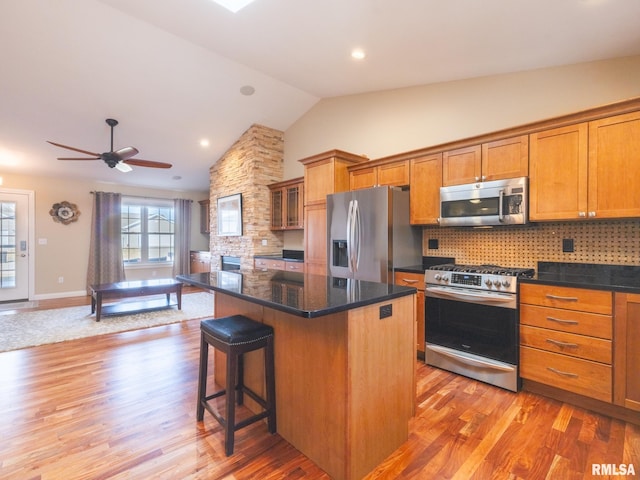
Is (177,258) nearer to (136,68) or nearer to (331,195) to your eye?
(136,68)

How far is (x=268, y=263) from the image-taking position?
17.1 ft

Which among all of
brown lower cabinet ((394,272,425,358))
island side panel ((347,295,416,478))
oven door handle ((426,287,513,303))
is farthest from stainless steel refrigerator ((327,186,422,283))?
island side panel ((347,295,416,478))

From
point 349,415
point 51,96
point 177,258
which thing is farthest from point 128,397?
point 177,258

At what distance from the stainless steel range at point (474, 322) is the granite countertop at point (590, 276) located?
0.19 meters

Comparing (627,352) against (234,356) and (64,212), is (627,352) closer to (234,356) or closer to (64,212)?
(234,356)

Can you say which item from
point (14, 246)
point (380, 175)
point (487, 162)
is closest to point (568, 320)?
point (487, 162)

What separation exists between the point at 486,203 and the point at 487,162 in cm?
39

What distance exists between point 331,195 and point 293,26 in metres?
1.77

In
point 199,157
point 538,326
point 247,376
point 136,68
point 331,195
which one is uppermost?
point 136,68

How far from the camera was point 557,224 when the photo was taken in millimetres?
2709

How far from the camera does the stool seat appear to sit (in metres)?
1.78

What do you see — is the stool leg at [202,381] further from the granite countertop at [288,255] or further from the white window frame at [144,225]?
the white window frame at [144,225]

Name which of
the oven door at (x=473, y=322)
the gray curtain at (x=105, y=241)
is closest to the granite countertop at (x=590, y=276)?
the oven door at (x=473, y=322)

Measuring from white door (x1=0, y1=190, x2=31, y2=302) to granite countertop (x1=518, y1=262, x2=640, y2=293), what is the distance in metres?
8.14
